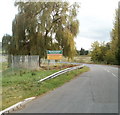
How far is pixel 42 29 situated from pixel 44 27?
0.40 metres

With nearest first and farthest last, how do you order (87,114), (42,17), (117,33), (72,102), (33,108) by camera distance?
(87,114) → (33,108) → (72,102) → (42,17) → (117,33)

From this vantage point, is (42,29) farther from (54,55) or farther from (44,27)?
(54,55)

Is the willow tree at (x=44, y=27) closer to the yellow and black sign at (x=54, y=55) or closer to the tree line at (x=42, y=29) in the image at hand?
the tree line at (x=42, y=29)

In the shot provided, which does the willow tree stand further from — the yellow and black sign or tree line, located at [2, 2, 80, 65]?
the yellow and black sign

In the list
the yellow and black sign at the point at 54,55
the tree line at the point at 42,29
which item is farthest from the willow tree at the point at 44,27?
the yellow and black sign at the point at 54,55

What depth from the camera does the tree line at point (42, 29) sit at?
29.6 m

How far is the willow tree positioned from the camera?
97.0ft

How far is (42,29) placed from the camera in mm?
29344

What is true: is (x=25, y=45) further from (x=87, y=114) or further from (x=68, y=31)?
(x=87, y=114)

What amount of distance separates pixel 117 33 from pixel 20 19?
24.4 meters

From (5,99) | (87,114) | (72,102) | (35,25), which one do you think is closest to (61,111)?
(87,114)

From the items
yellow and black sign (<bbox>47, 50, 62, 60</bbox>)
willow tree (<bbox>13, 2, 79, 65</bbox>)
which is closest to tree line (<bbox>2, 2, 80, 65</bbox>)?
willow tree (<bbox>13, 2, 79, 65</bbox>)

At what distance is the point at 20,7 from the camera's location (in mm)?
30359

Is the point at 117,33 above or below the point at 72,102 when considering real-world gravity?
above
